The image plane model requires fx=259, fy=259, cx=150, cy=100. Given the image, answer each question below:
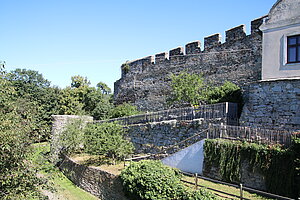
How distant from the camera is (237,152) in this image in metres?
8.97

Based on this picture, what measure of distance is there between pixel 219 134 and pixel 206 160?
3.75 ft

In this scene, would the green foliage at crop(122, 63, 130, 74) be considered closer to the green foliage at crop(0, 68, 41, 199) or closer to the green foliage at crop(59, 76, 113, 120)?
the green foliage at crop(59, 76, 113, 120)

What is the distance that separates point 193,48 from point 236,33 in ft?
11.9

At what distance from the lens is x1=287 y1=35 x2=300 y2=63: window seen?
1010 centimetres

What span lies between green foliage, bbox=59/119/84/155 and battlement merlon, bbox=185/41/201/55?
31.6 feet

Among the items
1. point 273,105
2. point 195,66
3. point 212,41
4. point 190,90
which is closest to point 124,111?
point 195,66

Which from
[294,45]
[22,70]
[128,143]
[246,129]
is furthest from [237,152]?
[22,70]

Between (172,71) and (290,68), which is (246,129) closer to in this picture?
(290,68)

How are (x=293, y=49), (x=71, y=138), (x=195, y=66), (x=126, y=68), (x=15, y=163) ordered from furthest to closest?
(x=126, y=68)
(x=195, y=66)
(x=71, y=138)
(x=293, y=49)
(x=15, y=163)

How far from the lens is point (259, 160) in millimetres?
8359

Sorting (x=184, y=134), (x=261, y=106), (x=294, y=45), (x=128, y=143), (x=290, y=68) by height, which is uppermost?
(x=294, y=45)

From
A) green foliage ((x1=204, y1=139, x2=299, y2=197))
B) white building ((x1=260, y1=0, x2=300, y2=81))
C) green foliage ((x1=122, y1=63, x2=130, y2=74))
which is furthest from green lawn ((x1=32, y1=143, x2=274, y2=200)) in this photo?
green foliage ((x1=122, y1=63, x2=130, y2=74))

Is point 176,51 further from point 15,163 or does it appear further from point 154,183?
point 15,163

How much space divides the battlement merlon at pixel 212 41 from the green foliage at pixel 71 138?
34.6 ft
